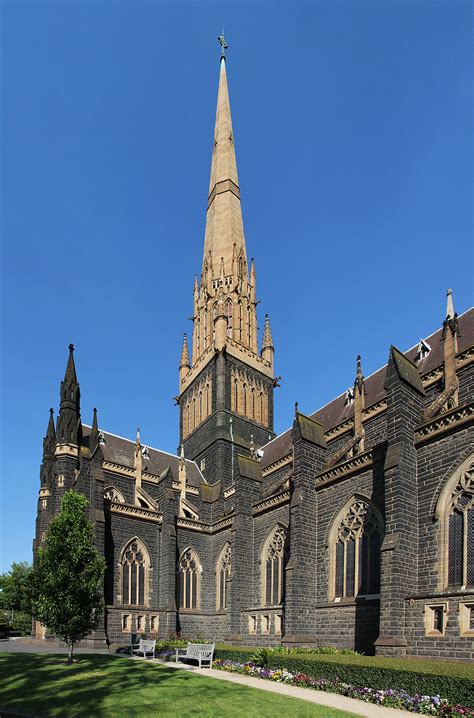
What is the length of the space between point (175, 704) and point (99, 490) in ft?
55.9

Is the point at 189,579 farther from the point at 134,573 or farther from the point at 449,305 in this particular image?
the point at 449,305

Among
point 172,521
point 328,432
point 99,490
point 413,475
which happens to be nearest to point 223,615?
point 172,521

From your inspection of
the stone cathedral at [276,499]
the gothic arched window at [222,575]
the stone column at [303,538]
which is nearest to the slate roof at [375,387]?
the stone cathedral at [276,499]

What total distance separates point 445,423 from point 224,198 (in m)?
37.8

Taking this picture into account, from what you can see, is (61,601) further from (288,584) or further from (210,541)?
(210,541)

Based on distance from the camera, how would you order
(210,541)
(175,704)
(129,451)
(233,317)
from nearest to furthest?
(175,704) < (210,541) < (129,451) < (233,317)

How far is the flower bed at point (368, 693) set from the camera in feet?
33.2

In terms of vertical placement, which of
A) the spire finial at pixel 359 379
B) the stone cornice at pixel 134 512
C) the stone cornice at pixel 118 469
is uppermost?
the spire finial at pixel 359 379

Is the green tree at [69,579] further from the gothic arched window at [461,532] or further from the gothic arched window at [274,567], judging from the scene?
the gothic arched window at [461,532]

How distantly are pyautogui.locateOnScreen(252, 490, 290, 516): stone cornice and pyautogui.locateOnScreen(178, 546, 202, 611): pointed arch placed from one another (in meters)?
7.51

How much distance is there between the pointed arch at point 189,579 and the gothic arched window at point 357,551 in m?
14.4

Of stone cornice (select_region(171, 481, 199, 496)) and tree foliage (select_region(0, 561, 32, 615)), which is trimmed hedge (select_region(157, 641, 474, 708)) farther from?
tree foliage (select_region(0, 561, 32, 615))

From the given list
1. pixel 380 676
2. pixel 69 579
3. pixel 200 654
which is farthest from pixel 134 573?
pixel 380 676

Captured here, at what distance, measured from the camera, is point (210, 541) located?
32.8 meters
